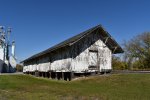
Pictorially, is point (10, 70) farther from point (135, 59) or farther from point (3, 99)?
point (3, 99)

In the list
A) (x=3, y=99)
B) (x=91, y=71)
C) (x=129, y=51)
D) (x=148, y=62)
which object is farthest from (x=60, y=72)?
(x=129, y=51)

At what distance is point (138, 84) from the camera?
18766 millimetres

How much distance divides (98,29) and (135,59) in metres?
56.3

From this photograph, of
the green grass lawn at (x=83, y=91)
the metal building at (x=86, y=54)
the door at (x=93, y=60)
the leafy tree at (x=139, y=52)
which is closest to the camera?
the green grass lawn at (x=83, y=91)

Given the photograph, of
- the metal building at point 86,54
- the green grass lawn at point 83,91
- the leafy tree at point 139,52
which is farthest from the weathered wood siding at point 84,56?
the leafy tree at point 139,52

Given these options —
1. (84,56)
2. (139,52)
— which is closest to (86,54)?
(84,56)

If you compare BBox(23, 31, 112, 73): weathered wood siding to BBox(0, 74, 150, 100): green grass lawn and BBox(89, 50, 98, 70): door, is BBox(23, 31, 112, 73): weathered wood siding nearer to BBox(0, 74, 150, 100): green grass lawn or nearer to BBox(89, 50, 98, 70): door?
BBox(89, 50, 98, 70): door

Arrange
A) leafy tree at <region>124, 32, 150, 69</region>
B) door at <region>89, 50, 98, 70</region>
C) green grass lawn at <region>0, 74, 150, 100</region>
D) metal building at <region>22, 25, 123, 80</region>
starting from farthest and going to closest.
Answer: leafy tree at <region>124, 32, 150, 69</region> → door at <region>89, 50, 98, 70</region> → metal building at <region>22, 25, 123, 80</region> → green grass lawn at <region>0, 74, 150, 100</region>

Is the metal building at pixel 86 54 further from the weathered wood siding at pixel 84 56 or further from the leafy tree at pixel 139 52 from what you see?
the leafy tree at pixel 139 52

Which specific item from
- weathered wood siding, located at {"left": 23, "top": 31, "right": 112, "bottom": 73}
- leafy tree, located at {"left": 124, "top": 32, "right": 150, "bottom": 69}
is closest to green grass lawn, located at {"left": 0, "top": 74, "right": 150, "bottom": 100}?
weathered wood siding, located at {"left": 23, "top": 31, "right": 112, "bottom": 73}

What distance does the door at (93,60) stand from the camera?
29420 mm

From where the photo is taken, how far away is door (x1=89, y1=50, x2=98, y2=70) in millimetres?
29420

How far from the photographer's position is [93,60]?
29766mm

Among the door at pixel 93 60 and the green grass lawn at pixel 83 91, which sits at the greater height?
the door at pixel 93 60
